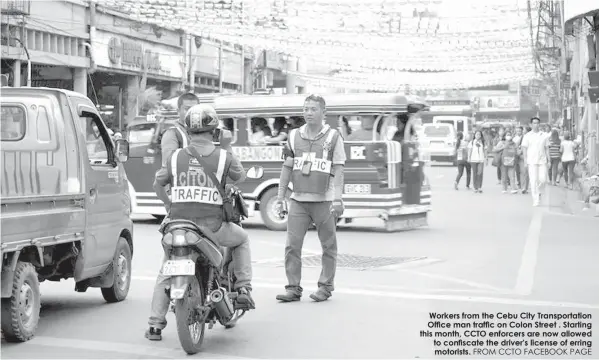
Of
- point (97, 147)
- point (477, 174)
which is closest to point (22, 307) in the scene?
point (97, 147)

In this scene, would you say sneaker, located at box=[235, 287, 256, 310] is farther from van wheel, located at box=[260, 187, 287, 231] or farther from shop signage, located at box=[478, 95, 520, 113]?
shop signage, located at box=[478, 95, 520, 113]

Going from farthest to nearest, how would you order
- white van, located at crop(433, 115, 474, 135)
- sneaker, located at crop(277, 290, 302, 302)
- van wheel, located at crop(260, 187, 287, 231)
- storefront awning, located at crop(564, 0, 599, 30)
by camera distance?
white van, located at crop(433, 115, 474, 135), storefront awning, located at crop(564, 0, 599, 30), van wheel, located at crop(260, 187, 287, 231), sneaker, located at crop(277, 290, 302, 302)

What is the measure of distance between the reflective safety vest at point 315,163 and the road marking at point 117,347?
2858 mm

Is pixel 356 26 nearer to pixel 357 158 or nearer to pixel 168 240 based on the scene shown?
pixel 357 158

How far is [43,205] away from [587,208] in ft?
56.1

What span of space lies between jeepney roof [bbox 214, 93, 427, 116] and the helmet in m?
10.1

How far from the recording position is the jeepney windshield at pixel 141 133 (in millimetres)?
20188

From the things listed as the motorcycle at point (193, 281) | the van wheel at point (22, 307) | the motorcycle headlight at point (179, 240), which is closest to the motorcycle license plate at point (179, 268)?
the motorcycle at point (193, 281)

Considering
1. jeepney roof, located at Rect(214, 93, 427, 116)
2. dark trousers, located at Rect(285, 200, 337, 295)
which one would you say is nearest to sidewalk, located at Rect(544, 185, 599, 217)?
jeepney roof, located at Rect(214, 93, 427, 116)

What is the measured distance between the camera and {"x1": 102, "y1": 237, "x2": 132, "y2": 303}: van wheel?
9953mm

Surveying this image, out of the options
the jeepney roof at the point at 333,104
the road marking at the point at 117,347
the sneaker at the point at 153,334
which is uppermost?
the jeepney roof at the point at 333,104

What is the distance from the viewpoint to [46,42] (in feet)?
111

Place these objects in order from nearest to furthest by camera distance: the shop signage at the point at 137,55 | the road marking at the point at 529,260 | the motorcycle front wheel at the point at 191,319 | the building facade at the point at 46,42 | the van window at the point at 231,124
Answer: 1. the motorcycle front wheel at the point at 191,319
2. the road marking at the point at 529,260
3. the van window at the point at 231,124
4. the building facade at the point at 46,42
5. the shop signage at the point at 137,55

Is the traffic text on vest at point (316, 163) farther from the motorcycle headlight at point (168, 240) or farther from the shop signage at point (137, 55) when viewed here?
the shop signage at point (137, 55)
